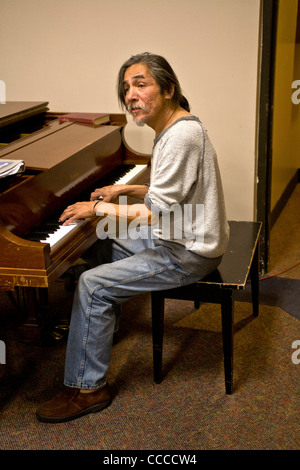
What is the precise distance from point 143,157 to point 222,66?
686 mm

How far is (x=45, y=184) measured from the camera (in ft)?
6.58

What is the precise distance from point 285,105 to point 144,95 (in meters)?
2.39

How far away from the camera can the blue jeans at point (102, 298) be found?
6.10ft

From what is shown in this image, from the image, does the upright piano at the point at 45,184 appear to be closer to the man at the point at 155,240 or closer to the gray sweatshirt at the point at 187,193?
the man at the point at 155,240

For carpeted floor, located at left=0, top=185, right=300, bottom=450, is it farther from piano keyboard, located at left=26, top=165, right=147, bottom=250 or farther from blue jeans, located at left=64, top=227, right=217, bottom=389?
piano keyboard, located at left=26, top=165, right=147, bottom=250

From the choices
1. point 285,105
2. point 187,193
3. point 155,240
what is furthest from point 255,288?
point 285,105

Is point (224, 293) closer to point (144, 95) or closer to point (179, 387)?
point (179, 387)

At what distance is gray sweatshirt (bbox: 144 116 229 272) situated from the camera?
5.55 ft

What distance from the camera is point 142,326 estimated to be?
8.46 ft

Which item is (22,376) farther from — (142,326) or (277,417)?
(277,417)

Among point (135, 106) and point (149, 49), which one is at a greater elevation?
point (149, 49)

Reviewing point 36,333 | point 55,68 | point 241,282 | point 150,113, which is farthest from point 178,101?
point 55,68

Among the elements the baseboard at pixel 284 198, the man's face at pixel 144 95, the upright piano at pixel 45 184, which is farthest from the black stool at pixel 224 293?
the baseboard at pixel 284 198

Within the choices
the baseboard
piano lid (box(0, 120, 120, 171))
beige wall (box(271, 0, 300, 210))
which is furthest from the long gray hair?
the baseboard
